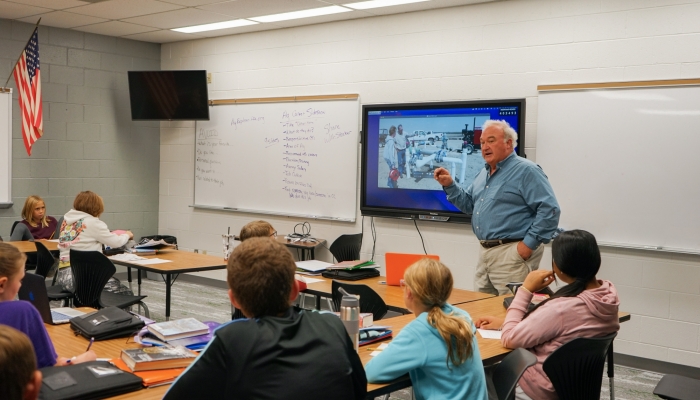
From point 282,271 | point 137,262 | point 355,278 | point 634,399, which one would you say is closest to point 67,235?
point 137,262

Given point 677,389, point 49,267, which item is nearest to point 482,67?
point 677,389

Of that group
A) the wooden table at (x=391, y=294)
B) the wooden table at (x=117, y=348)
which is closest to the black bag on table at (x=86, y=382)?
the wooden table at (x=117, y=348)

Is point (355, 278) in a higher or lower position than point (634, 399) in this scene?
higher

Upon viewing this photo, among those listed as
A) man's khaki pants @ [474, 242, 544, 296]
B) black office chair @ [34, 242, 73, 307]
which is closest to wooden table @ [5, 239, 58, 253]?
black office chair @ [34, 242, 73, 307]

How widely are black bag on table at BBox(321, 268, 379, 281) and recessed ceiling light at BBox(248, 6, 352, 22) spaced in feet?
8.81

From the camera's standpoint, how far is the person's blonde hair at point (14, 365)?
1280 mm

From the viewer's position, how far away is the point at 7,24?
7.12m

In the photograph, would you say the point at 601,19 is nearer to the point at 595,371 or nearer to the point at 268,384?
the point at 595,371

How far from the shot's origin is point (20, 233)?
6.27 meters

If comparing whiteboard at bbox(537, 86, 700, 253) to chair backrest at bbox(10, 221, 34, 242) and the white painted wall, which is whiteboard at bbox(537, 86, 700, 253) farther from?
chair backrest at bbox(10, 221, 34, 242)

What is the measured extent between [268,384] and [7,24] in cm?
671

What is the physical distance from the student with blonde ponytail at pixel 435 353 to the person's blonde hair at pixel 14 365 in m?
1.22

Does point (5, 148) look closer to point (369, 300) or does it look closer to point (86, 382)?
point (369, 300)

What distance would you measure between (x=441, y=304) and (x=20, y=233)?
5134mm
